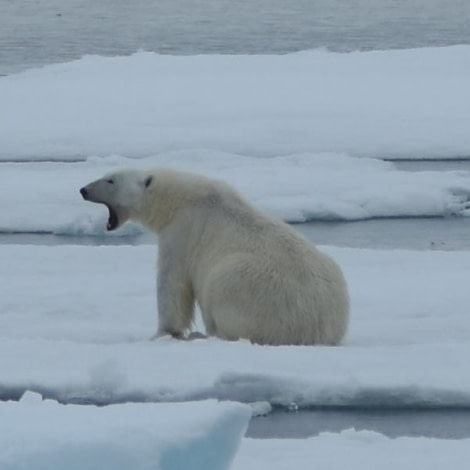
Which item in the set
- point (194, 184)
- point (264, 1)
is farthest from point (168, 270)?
point (264, 1)

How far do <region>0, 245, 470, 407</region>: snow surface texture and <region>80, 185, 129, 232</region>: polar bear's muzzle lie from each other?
0.37 metres

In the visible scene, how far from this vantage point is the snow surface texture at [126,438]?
3.06 metres

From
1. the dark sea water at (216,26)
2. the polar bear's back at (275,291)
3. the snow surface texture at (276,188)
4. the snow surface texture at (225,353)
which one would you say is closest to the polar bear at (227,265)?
the polar bear's back at (275,291)

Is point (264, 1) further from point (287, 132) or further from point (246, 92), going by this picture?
point (287, 132)

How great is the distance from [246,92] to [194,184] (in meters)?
7.81

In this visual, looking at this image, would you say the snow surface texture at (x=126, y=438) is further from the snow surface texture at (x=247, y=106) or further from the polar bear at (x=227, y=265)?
the snow surface texture at (x=247, y=106)

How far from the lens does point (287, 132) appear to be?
11438 millimetres

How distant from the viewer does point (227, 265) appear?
543cm

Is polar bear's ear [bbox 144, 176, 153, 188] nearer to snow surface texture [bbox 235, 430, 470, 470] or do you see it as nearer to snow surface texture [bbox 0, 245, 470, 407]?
snow surface texture [bbox 0, 245, 470, 407]

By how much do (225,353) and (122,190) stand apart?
1.14 meters

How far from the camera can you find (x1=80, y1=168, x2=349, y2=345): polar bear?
529cm

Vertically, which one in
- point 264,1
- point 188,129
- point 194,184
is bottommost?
point 264,1

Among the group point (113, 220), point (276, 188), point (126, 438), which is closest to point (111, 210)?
point (113, 220)

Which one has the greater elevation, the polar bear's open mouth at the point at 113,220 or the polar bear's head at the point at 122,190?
the polar bear's head at the point at 122,190
